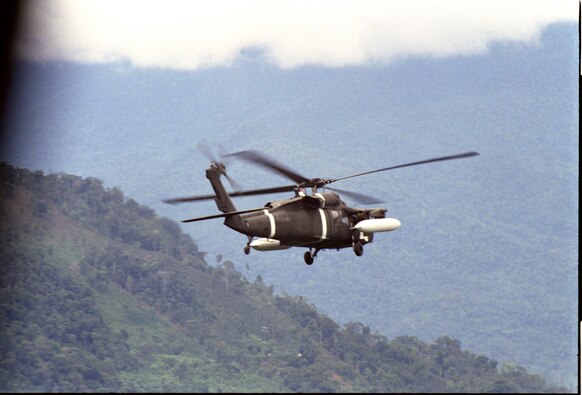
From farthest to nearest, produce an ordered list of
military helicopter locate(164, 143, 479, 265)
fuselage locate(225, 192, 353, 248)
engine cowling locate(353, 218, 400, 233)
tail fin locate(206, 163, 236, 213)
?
engine cowling locate(353, 218, 400, 233) < fuselage locate(225, 192, 353, 248) < military helicopter locate(164, 143, 479, 265) < tail fin locate(206, 163, 236, 213)

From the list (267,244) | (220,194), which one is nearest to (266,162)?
(220,194)

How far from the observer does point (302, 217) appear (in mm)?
36656

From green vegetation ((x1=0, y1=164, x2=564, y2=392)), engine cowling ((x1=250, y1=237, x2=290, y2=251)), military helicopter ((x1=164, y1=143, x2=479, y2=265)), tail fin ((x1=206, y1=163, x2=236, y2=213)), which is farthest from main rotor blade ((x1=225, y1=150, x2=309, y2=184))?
green vegetation ((x1=0, y1=164, x2=564, y2=392))

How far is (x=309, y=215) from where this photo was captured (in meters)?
36.9

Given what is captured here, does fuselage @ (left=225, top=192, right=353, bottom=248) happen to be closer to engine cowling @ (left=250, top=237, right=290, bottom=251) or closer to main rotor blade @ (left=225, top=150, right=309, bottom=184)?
engine cowling @ (left=250, top=237, right=290, bottom=251)

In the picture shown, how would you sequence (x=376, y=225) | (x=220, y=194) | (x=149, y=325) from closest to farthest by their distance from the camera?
(x=220, y=194)
(x=376, y=225)
(x=149, y=325)

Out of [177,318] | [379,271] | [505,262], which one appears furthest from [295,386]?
[505,262]

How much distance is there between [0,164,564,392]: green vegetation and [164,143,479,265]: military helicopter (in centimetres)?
7836

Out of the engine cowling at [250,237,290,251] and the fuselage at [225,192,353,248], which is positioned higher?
the fuselage at [225,192,353,248]

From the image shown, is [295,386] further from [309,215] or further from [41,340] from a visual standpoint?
[309,215]

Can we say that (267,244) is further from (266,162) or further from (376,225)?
(266,162)

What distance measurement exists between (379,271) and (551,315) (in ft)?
70.4

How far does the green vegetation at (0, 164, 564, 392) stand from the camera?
394 ft

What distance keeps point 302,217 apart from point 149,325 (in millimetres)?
91532
